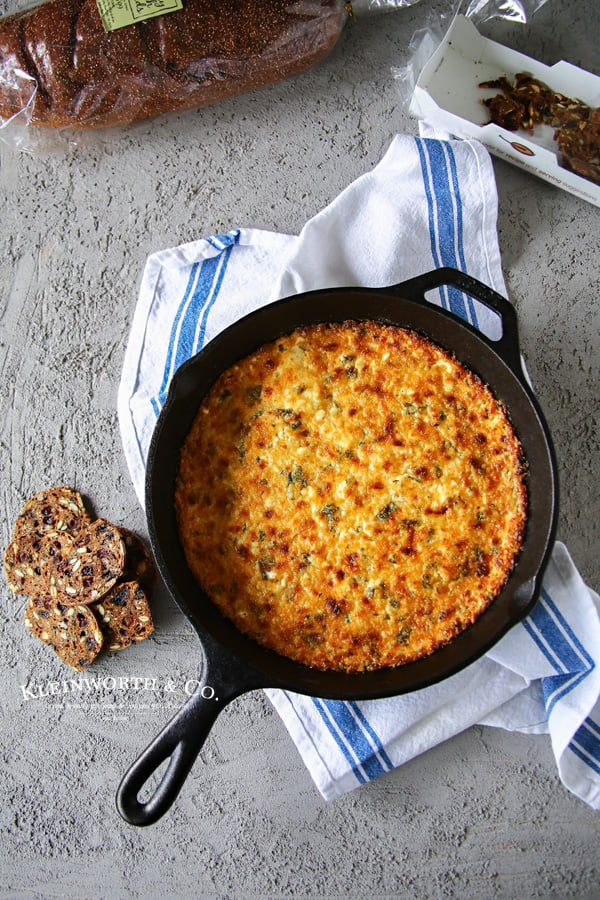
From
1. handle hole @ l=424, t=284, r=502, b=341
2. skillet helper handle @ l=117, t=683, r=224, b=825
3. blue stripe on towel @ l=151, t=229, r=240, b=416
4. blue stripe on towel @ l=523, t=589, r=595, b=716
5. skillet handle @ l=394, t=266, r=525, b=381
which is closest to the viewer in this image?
skillet helper handle @ l=117, t=683, r=224, b=825

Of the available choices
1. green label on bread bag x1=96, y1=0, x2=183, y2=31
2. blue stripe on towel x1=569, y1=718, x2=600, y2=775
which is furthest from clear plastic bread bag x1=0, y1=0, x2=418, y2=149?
blue stripe on towel x1=569, y1=718, x2=600, y2=775

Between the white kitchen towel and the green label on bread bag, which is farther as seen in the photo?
the green label on bread bag

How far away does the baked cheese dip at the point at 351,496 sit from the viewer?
7.05ft

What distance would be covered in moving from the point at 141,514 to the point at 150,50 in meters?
1.53

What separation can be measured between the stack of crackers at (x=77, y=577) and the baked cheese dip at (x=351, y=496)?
38cm

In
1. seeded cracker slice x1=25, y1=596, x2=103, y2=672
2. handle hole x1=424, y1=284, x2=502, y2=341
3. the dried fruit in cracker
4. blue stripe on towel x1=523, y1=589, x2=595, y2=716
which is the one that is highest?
handle hole x1=424, y1=284, x2=502, y2=341

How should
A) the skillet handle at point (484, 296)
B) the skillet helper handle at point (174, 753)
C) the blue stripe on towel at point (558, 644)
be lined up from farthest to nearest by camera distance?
1. the blue stripe on towel at point (558, 644)
2. the skillet handle at point (484, 296)
3. the skillet helper handle at point (174, 753)

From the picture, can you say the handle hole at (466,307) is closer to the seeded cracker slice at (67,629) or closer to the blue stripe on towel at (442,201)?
the blue stripe on towel at (442,201)

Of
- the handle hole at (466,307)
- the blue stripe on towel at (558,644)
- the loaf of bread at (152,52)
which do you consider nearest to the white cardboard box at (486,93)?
the loaf of bread at (152,52)

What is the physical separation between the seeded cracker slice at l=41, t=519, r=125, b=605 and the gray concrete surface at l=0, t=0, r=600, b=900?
0.15 metres

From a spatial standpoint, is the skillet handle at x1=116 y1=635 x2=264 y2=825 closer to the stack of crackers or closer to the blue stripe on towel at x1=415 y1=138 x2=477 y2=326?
the stack of crackers

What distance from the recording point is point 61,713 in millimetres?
2594

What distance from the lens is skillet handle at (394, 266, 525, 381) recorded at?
2.04m

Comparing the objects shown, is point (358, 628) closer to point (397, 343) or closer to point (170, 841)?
point (397, 343)
